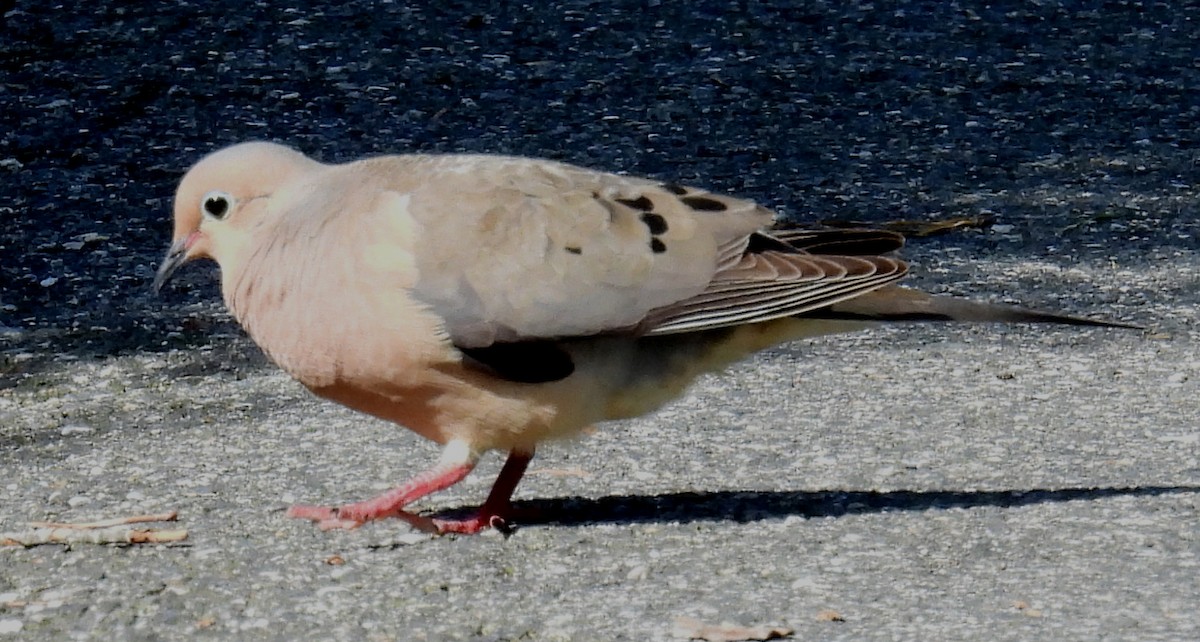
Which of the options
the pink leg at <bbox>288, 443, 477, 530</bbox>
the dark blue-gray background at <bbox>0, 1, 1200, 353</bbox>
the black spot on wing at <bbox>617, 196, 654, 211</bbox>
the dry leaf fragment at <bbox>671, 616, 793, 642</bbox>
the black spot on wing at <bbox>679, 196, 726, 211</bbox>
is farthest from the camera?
the dark blue-gray background at <bbox>0, 1, 1200, 353</bbox>

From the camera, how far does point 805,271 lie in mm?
3973

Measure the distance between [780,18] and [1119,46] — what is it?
1.65 meters

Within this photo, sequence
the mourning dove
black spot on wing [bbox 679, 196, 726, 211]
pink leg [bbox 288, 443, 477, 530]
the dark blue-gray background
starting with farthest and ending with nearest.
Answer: the dark blue-gray background, black spot on wing [bbox 679, 196, 726, 211], pink leg [bbox 288, 443, 477, 530], the mourning dove

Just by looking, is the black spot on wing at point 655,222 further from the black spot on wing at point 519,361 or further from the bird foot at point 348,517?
the bird foot at point 348,517

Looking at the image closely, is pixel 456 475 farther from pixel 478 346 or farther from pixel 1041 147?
pixel 1041 147

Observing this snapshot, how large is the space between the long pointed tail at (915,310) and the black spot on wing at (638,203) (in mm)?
454

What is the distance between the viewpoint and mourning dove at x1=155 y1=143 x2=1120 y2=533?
3783 millimetres

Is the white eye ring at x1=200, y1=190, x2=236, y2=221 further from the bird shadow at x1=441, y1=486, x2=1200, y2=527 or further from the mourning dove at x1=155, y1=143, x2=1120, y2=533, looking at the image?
the bird shadow at x1=441, y1=486, x2=1200, y2=527

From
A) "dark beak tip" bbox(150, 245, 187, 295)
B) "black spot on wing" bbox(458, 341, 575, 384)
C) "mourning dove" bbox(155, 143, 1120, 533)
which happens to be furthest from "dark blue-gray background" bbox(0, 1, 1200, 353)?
"black spot on wing" bbox(458, 341, 575, 384)

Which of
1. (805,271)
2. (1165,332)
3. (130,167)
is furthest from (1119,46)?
(805,271)

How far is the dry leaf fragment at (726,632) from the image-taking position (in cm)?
335

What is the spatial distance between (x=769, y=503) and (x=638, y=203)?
76 cm

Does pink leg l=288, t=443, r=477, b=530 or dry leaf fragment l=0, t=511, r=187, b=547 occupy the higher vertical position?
pink leg l=288, t=443, r=477, b=530

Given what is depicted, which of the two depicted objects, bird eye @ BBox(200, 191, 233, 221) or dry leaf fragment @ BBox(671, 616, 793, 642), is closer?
dry leaf fragment @ BBox(671, 616, 793, 642)
